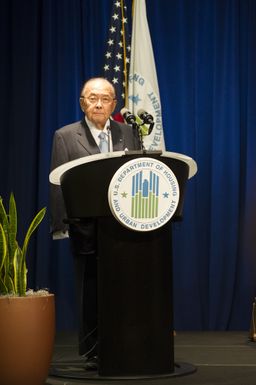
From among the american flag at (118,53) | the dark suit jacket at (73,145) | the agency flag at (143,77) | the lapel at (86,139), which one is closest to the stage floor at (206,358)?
the dark suit jacket at (73,145)

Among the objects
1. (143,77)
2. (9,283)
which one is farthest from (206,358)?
(143,77)

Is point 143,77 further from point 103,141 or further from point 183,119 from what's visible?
point 103,141

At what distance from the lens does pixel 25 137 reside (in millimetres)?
6172

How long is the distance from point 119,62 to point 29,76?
88 cm

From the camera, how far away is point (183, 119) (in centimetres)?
613

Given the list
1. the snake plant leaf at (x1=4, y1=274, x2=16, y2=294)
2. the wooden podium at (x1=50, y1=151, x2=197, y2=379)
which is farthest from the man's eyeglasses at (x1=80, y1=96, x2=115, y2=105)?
the snake plant leaf at (x1=4, y1=274, x2=16, y2=294)

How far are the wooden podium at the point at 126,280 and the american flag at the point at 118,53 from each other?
296 centimetres

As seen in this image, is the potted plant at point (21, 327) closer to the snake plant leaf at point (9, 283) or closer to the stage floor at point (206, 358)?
the snake plant leaf at point (9, 283)

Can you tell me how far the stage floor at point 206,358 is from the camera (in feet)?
9.08

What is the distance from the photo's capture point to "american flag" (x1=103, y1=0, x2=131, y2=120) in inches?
226

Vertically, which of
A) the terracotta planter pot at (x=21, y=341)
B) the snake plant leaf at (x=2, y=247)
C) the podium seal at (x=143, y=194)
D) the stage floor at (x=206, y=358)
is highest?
the podium seal at (x=143, y=194)

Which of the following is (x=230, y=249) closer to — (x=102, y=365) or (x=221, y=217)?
(x=221, y=217)

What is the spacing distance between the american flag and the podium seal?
2.99 metres

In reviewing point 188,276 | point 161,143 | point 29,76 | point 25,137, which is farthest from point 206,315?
point 29,76
